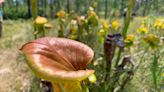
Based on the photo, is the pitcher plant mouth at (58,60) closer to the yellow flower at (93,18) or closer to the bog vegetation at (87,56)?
the bog vegetation at (87,56)

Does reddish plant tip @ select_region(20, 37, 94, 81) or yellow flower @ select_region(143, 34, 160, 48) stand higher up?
reddish plant tip @ select_region(20, 37, 94, 81)

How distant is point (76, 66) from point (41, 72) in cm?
17

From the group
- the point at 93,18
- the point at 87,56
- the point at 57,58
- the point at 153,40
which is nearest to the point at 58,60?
the point at 57,58

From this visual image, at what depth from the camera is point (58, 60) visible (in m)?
1.03

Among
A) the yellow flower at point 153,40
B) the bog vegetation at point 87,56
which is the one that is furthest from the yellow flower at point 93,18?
the yellow flower at point 153,40

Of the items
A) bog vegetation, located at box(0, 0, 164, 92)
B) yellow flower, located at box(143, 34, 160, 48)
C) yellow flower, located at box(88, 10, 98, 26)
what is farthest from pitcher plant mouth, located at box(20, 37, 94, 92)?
yellow flower, located at box(88, 10, 98, 26)

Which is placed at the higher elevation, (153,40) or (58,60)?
(58,60)

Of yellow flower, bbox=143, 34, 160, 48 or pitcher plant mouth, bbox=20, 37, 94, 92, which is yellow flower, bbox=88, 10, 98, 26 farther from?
pitcher plant mouth, bbox=20, 37, 94, 92

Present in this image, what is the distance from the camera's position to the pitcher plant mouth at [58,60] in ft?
3.10

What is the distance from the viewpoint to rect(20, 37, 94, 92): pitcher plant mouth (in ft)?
3.10

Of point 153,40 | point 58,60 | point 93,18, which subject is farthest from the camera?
point 93,18

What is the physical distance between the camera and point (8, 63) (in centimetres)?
305

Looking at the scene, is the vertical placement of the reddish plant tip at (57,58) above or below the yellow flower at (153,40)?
above

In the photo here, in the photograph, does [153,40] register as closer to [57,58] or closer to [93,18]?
[93,18]
